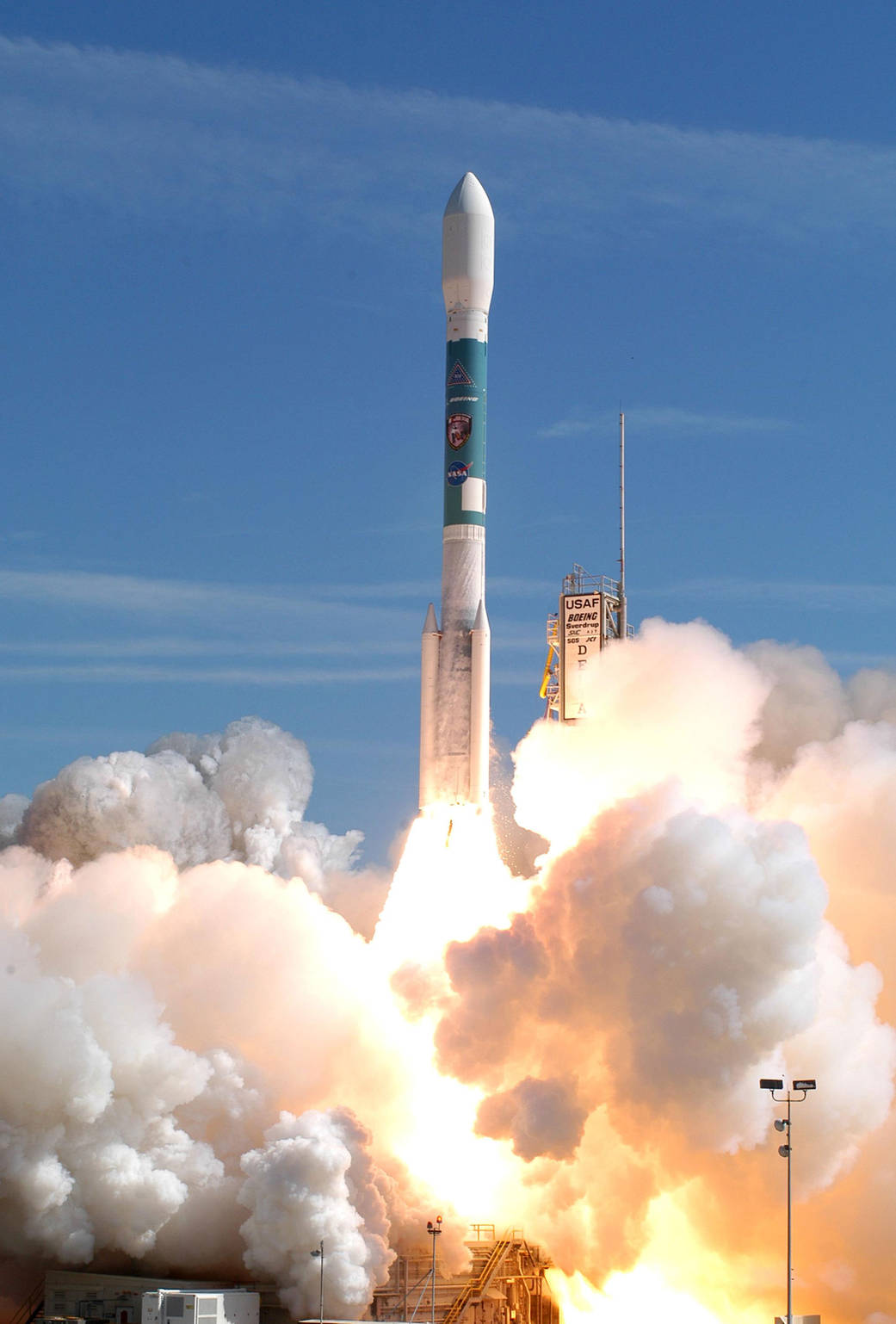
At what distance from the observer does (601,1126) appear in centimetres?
4950

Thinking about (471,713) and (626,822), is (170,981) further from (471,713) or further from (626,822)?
(626,822)

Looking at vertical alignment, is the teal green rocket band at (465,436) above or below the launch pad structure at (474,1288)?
above

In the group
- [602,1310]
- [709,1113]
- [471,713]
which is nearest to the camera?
[709,1113]

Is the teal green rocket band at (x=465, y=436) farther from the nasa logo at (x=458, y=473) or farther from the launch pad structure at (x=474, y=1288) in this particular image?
the launch pad structure at (x=474, y=1288)

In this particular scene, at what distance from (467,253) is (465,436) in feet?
15.8

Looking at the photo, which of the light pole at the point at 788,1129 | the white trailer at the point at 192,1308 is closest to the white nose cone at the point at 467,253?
the light pole at the point at 788,1129

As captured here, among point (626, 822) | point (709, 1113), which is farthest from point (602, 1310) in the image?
point (626, 822)

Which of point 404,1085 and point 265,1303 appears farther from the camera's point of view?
point 404,1085

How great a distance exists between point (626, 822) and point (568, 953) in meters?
3.47

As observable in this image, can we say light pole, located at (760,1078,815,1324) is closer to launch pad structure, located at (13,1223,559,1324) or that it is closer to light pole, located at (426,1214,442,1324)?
launch pad structure, located at (13,1223,559,1324)

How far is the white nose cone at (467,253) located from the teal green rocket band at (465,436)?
4.05ft

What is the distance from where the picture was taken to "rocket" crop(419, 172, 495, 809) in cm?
5281

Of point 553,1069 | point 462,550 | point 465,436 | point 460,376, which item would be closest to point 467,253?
point 460,376

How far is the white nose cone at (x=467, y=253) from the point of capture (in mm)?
54062
